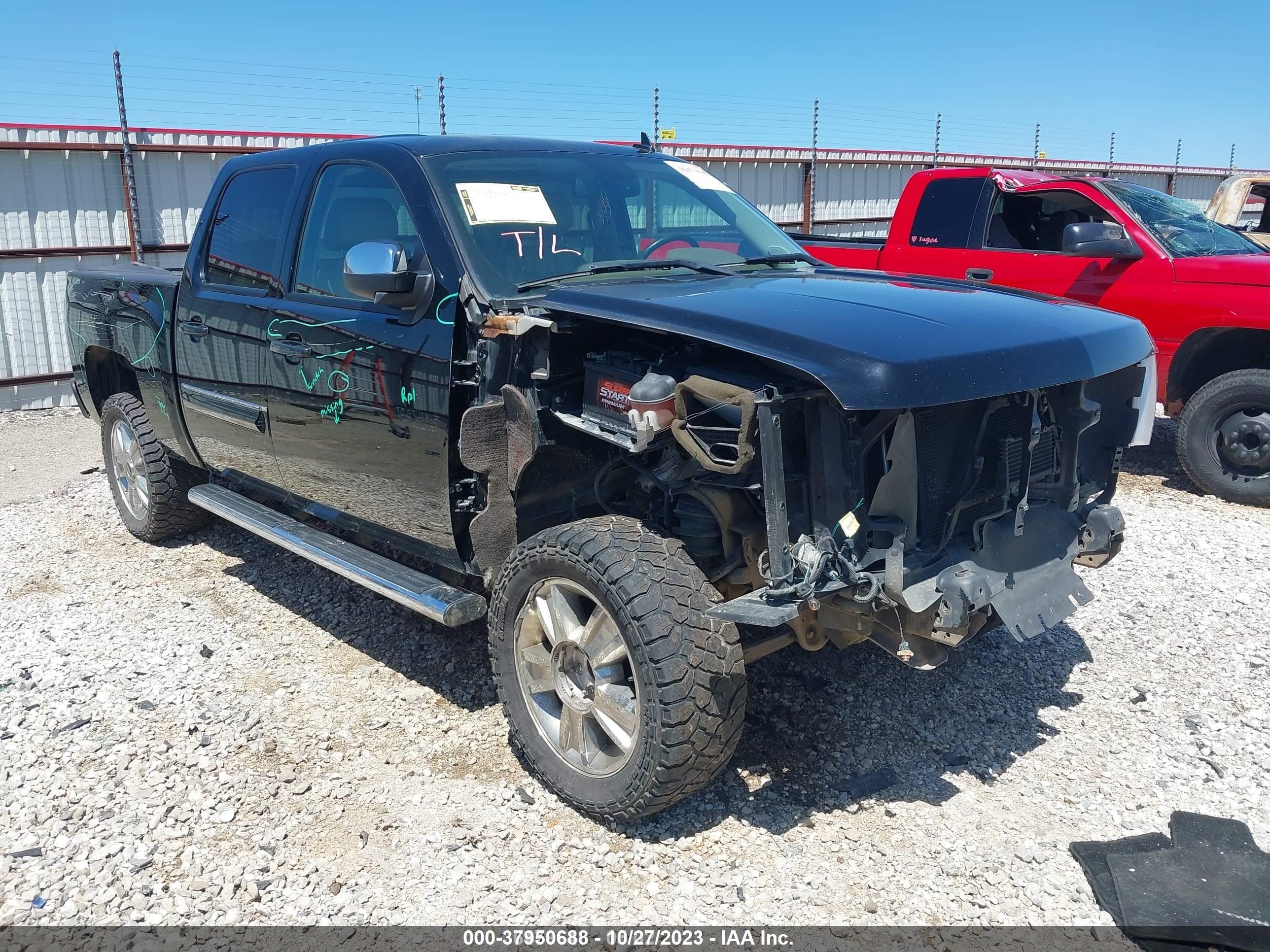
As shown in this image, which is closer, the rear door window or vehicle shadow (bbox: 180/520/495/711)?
vehicle shadow (bbox: 180/520/495/711)

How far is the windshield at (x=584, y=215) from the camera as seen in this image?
3.61 metres

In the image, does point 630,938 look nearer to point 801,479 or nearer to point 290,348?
point 801,479

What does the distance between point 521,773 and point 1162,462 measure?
6.04 m

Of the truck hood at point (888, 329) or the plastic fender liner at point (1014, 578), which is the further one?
the plastic fender liner at point (1014, 578)

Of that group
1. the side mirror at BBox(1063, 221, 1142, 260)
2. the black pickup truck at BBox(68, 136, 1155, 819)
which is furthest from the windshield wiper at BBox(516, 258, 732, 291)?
the side mirror at BBox(1063, 221, 1142, 260)

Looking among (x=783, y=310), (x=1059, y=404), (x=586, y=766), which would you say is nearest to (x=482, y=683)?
(x=586, y=766)

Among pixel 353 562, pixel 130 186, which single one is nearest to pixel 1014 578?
pixel 353 562

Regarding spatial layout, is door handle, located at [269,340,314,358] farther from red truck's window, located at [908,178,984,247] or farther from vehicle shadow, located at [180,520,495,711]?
red truck's window, located at [908,178,984,247]

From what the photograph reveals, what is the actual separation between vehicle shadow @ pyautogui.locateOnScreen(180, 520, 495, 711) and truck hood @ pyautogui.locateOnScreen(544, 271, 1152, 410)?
174 centimetres

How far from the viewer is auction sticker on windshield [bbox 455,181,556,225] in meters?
3.65

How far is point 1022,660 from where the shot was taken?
167 inches

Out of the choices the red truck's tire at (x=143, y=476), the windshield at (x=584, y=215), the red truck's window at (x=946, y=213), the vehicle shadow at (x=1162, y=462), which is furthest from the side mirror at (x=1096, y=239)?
the red truck's tire at (x=143, y=476)

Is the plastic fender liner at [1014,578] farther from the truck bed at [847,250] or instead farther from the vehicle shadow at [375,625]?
the truck bed at [847,250]

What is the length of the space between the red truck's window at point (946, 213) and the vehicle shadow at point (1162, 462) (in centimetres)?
209
